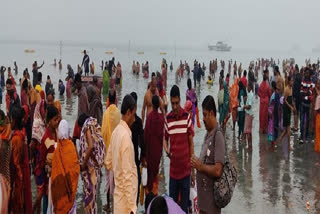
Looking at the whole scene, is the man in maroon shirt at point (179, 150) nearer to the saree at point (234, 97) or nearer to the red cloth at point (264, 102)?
the saree at point (234, 97)

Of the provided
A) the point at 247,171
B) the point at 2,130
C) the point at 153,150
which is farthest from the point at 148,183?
the point at 247,171

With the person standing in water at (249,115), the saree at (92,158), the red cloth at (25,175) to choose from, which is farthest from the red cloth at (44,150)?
the person standing in water at (249,115)

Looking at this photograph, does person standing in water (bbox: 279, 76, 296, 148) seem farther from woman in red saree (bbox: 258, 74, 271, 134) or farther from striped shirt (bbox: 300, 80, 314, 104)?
woman in red saree (bbox: 258, 74, 271, 134)

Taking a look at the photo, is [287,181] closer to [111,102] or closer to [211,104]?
[111,102]

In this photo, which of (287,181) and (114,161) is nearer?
(114,161)

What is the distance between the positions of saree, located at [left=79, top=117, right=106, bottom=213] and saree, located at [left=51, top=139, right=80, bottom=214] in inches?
12.7

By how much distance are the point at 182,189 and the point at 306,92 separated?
6.48m

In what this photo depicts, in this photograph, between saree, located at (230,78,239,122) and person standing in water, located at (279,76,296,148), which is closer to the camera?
person standing in water, located at (279,76,296,148)

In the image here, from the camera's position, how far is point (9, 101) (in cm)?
897

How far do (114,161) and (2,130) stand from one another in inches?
65.5

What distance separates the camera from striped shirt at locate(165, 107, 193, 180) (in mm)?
5676

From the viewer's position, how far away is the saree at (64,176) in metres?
5.07

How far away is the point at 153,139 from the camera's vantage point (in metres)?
6.23

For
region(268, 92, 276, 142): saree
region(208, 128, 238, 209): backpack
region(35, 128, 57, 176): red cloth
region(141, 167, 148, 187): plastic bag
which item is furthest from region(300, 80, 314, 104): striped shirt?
region(208, 128, 238, 209): backpack
